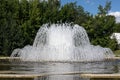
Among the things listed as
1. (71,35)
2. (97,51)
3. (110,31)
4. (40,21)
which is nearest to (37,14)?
(40,21)

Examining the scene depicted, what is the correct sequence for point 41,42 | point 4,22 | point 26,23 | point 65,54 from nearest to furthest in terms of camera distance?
point 65,54 < point 41,42 < point 4,22 < point 26,23

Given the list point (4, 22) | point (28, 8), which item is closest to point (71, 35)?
point (4, 22)

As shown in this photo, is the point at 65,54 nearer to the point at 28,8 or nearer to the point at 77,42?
the point at 77,42

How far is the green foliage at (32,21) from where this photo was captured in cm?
4597

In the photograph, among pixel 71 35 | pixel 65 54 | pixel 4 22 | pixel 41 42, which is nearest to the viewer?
pixel 65 54

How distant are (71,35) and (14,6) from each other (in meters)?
20.6

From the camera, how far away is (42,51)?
99.2 ft

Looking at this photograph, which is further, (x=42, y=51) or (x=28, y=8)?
(x=28, y=8)

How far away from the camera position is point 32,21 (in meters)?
54.4

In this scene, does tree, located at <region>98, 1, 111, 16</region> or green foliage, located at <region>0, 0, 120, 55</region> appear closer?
green foliage, located at <region>0, 0, 120, 55</region>

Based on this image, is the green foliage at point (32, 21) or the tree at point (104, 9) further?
the tree at point (104, 9)

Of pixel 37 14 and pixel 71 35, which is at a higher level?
pixel 37 14

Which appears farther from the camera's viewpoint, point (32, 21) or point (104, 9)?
point (104, 9)

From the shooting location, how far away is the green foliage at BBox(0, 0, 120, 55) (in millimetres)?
45969
